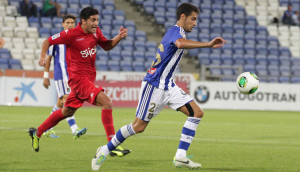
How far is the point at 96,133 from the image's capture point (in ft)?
40.8

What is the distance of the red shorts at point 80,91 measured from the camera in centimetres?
838

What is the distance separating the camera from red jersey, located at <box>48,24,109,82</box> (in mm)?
8281

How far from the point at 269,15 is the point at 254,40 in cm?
296

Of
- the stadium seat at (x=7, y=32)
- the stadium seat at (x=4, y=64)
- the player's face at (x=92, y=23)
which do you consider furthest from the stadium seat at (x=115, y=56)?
the player's face at (x=92, y=23)

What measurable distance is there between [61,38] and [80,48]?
361mm

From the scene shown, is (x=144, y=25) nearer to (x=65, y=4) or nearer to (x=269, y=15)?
(x=65, y=4)

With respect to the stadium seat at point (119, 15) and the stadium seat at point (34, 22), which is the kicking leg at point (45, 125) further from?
the stadium seat at point (119, 15)

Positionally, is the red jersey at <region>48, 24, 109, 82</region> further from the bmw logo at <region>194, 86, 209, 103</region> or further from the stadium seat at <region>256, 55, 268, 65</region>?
the stadium seat at <region>256, 55, 268, 65</region>

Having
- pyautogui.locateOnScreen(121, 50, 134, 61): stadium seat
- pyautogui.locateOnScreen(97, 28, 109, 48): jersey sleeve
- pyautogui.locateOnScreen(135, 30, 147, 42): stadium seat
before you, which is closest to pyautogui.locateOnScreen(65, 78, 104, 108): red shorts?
pyautogui.locateOnScreen(97, 28, 109, 48): jersey sleeve

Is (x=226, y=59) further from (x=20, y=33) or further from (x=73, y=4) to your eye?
(x=20, y=33)

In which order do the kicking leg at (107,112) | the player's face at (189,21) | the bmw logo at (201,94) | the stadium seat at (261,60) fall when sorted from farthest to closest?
1. the stadium seat at (261,60)
2. the bmw logo at (201,94)
3. the kicking leg at (107,112)
4. the player's face at (189,21)

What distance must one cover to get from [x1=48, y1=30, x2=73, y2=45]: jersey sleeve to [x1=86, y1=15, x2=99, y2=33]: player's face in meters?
0.26

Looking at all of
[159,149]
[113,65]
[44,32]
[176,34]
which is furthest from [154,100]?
[44,32]

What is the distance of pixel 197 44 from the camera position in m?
6.59
